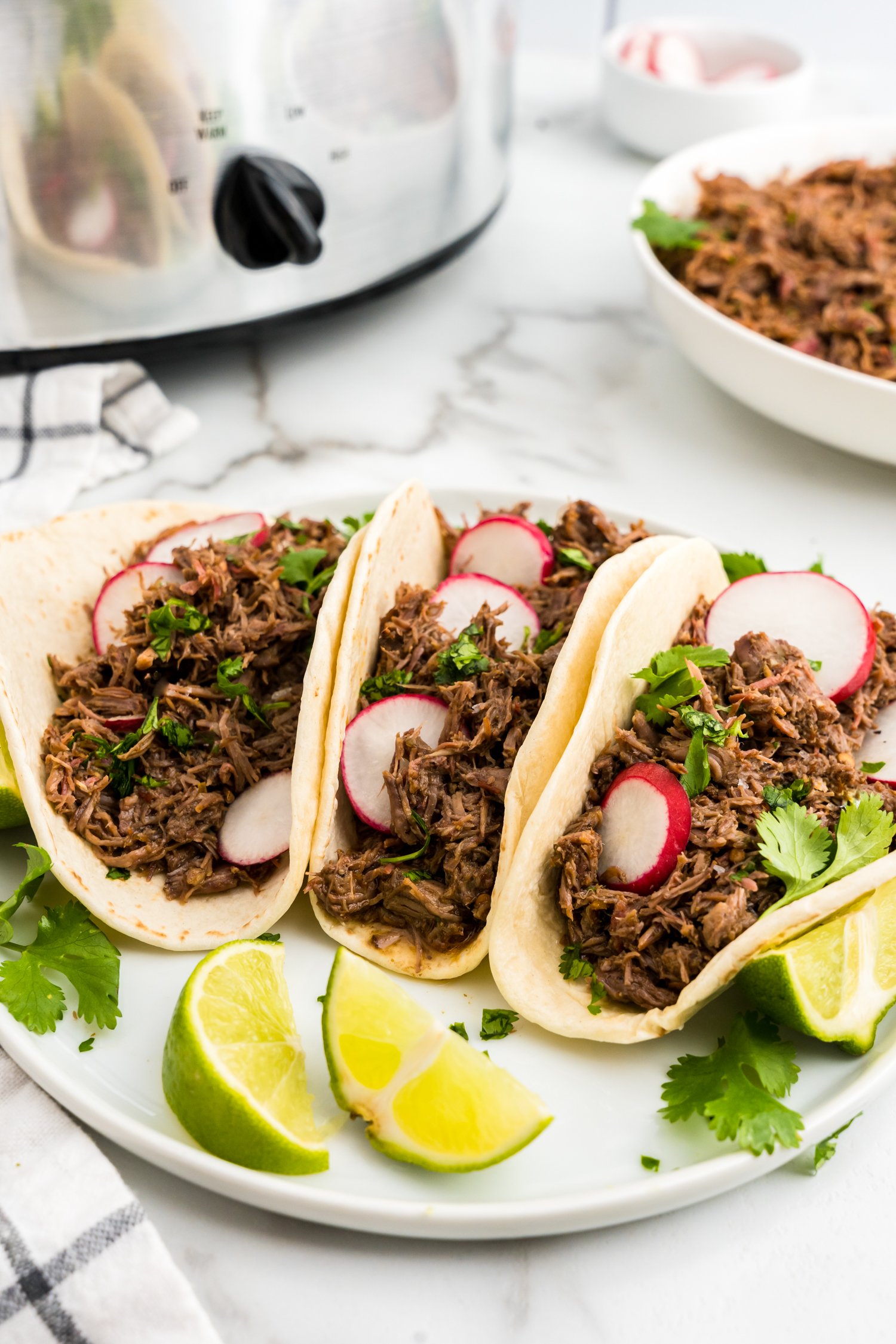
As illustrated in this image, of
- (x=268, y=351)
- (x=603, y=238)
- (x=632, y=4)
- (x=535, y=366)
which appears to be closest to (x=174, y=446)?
(x=268, y=351)

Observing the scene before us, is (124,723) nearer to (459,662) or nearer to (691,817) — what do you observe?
(459,662)

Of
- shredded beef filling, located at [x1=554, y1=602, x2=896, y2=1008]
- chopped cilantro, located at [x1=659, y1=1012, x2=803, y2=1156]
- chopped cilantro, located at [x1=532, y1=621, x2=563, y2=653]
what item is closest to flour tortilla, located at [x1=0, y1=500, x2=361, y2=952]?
chopped cilantro, located at [x1=532, y1=621, x2=563, y2=653]

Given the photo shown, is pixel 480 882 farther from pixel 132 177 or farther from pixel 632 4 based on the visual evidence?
pixel 632 4

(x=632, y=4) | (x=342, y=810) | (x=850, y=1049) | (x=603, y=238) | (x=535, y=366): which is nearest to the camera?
(x=850, y=1049)

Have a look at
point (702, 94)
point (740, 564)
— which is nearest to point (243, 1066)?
point (740, 564)

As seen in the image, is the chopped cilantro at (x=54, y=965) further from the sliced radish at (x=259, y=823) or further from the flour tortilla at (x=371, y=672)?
the flour tortilla at (x=371, y=672)

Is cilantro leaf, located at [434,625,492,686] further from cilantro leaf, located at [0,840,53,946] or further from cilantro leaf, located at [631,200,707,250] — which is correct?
cilantro leaf, located at [631,200,707,250]
